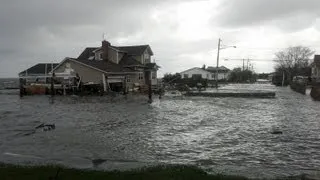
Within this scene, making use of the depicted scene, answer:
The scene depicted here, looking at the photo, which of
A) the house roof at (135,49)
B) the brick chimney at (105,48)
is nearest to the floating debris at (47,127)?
the brick chimney at (105,48)

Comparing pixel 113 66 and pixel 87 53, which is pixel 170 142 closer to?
pixel 113 66

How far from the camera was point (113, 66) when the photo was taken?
6750cm

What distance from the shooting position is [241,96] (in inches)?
2264

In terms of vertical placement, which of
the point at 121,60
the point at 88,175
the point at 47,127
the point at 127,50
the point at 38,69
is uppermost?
the point at 127,50

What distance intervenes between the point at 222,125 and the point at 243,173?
13.7 metres

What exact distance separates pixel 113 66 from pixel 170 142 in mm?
48040

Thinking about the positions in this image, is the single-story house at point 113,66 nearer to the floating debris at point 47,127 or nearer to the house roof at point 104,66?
the house roof at point 104,66

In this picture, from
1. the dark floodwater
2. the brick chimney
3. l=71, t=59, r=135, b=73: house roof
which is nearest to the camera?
the dark floodwater

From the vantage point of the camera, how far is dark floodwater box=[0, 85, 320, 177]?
50.4 ft

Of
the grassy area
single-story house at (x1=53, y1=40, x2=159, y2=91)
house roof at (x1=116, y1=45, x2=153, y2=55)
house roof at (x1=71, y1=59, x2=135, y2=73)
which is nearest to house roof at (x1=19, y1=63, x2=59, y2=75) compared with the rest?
single-story house at (x1=53, y1=40, x2=159, y2=91)

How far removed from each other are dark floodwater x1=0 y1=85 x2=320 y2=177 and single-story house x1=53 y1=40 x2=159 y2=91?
3045cm

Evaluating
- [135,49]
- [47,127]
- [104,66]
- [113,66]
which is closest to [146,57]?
[135,49]

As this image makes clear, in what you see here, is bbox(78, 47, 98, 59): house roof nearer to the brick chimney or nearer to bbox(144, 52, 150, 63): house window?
the brick chimney

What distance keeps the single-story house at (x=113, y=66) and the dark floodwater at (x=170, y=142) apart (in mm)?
30452
